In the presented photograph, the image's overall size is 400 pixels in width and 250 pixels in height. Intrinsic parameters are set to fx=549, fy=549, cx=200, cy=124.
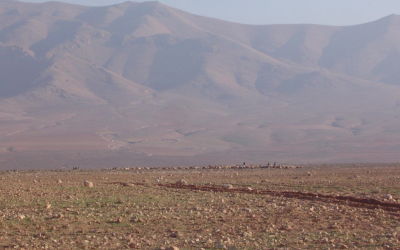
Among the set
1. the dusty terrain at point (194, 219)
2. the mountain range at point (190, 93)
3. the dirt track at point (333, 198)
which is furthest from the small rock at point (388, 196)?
the mountain range at point (190, 93)

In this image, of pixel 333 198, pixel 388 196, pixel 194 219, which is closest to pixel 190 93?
pixel 388 196

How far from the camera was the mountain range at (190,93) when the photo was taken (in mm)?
64562

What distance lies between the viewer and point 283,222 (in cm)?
1014

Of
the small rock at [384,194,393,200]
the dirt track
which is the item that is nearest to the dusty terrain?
the dirt track

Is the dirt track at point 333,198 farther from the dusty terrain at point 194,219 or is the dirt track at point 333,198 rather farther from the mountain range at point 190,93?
the mountain range at point 190,93

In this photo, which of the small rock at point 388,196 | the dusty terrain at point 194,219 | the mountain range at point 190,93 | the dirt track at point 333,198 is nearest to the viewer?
the dusty terrain at point 194,219

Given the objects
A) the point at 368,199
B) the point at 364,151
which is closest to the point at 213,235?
the point at 368,199

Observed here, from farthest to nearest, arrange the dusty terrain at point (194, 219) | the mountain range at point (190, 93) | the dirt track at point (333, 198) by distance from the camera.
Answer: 1. the mountain range at point (190, 93)
2. the dirt track at point (333, 198)
3. the dusty terrain at point (194, 219)

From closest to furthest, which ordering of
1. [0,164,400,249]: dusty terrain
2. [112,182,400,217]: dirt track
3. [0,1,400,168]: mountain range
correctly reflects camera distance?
[0,164,400,249]: dusty terrain
[112,182,400,217]: dirt track
[0,1,400,168]: mountain range

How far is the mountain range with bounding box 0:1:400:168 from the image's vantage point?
64.6 m

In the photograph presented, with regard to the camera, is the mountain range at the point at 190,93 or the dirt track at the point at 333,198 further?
the mountain range at the point at 190,93

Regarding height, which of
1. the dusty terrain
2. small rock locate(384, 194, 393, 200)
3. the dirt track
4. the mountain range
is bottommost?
the dusty terrain

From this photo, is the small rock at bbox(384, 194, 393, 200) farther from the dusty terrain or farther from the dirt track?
the dirt track

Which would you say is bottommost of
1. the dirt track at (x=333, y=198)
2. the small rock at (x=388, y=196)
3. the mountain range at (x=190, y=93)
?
the dirt track at (x=333, y=198)
